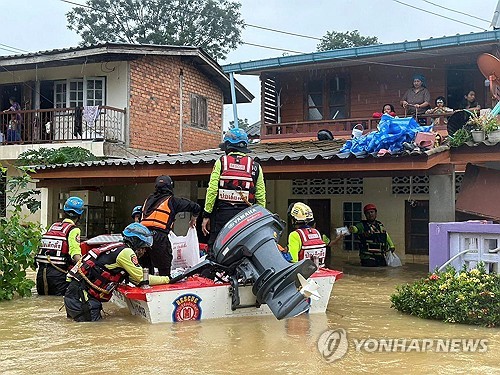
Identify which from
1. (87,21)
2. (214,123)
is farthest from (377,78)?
(87,21)

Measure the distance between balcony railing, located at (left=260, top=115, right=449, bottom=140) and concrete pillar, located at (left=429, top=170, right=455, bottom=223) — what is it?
14.0 ft

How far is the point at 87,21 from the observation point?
34.7m

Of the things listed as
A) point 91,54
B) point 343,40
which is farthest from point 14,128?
point 343,40

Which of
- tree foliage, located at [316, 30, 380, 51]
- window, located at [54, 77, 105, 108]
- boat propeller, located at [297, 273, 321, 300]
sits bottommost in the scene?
boat propeller, located at [297, 273, 321, 300]

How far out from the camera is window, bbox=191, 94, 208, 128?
20.9 meters

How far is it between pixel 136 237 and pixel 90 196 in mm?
9759

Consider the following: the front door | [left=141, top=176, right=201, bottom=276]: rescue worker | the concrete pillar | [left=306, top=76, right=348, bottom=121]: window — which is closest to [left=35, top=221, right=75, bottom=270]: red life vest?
[left=141, top=176, right=201, bottom=276]: rescue worker

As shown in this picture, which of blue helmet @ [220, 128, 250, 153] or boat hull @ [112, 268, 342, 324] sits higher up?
blue helmet @ [220, 128, 250, 153]

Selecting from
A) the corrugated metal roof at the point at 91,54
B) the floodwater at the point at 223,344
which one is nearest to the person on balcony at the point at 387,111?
the corrugated metal roof at the point at 91,54

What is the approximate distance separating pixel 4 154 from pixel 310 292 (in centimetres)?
1469

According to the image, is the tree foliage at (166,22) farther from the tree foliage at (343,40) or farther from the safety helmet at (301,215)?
the safety helmet at (301,215)

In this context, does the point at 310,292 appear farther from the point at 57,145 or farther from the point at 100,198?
the point at 57,145

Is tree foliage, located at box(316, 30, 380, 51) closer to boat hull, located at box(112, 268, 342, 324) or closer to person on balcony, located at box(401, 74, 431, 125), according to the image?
person on balcony, located at box(401, 74, 431, 125)

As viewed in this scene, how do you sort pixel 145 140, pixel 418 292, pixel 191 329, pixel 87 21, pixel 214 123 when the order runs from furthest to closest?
pixel 87 21 < pixel 214 123 < pixel 145 140 < pixel 418 292 < pixel 191 329
